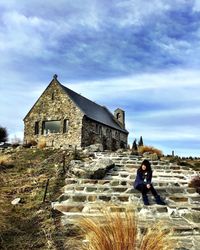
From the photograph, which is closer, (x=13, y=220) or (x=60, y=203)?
(x=13, y=220)

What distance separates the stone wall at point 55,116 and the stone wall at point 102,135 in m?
0.70

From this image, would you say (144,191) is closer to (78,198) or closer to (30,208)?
(78,198)

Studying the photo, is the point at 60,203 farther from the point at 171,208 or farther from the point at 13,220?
the point at 171,208

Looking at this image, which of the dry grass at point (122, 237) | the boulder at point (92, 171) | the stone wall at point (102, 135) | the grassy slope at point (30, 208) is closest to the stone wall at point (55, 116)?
the stone wall at point (102, 135)

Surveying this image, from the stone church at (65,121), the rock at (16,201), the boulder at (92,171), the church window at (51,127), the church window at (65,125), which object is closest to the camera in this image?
the rock at (16,201)

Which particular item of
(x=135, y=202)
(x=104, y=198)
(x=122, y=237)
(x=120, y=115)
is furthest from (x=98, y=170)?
(x=120, y=115)

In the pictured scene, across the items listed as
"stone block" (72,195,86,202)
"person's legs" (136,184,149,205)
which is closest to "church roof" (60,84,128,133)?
"person's legs" (136,184,149,205)

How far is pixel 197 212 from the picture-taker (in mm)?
7504

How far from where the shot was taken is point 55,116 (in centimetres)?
3167

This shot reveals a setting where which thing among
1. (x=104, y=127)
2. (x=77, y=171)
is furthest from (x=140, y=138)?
(x=77, y=171)

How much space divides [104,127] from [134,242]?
97.2ft

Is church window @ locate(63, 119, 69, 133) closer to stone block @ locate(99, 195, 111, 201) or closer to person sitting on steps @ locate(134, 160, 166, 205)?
person sitting on steps @ locate(134, 160, 166, 205)

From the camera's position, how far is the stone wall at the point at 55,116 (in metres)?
30.2

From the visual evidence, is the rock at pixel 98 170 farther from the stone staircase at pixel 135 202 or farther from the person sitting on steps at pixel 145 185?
the person sitting on steps at pixel 145 185
